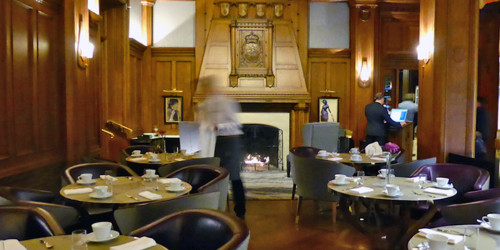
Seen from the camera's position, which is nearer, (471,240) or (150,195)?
(471,240)

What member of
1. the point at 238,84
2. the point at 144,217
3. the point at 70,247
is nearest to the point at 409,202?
the point at 144,217

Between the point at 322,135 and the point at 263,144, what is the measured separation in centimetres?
187

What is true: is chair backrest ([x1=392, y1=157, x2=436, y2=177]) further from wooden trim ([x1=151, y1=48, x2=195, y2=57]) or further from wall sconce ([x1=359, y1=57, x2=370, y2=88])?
wooden trim ([x1=151, y1=48, x2=195, y2=57])

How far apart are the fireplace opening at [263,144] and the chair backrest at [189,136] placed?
6.57 ft

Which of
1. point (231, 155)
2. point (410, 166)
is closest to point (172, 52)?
point (231, 155)

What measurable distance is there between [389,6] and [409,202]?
7.50m

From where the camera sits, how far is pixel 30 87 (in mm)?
4301

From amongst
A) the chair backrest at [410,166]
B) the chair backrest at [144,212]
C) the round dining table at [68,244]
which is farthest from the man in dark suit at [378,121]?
the round dining table at [68,244]

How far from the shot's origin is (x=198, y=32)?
9.55 m

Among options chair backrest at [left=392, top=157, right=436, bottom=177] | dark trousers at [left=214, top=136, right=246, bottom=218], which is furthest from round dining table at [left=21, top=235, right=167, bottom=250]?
chair backrest at [left=392, top=157, right=436, bottom=177]

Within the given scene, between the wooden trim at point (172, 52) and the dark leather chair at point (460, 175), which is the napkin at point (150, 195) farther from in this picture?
the wooden trim at point (172, 52)

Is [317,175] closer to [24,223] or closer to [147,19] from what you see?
[24,223]

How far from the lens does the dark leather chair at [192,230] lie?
2.04 meters

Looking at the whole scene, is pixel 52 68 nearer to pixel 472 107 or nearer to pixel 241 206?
pixel 241 206
